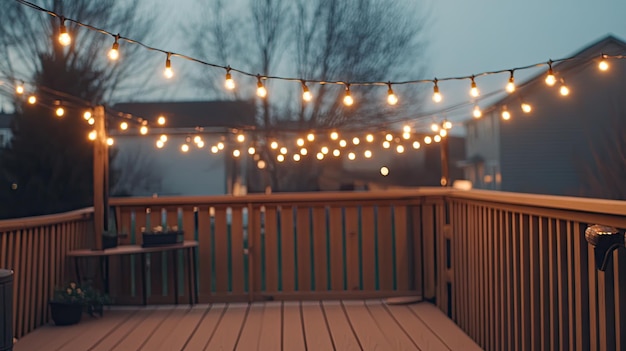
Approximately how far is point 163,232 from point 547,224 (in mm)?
3183

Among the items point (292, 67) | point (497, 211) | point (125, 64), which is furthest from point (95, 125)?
point (292, 67)

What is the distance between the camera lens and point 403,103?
1288 centimetres

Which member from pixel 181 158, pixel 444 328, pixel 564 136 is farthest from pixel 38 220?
pixel 181 158

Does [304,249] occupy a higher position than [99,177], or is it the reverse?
[99,177]

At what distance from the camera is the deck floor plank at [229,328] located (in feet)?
13.5

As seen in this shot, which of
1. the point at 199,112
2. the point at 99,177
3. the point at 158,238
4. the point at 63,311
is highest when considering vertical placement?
the point at 199,112

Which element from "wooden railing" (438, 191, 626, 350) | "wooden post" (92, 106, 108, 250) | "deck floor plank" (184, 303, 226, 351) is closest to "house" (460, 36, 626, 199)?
"wooden railing" (438, 191, 626, 350)

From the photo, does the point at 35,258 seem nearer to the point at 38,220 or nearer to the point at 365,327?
the point at 38,220

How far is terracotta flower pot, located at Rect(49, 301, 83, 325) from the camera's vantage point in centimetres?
471

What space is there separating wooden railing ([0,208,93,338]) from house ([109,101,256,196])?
747cm

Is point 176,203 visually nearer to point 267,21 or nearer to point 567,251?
point 567,251

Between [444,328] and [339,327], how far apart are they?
2.22ft

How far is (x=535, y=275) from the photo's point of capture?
3006mm

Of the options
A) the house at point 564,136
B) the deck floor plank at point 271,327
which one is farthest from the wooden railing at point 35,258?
the house at point 564,136
